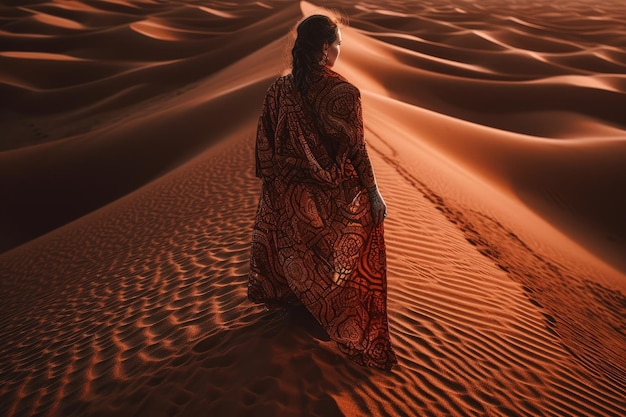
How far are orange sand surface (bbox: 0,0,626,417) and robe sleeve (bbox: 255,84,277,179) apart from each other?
269mm

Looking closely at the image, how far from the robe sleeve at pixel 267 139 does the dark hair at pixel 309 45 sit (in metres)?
0.26

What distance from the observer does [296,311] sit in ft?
10.8

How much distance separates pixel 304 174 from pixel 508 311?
2.79 metres

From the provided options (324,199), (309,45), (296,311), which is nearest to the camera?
(309,45)

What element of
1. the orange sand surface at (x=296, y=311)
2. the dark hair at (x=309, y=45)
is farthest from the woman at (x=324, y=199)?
the orange sand surface at (x=296, y=311)

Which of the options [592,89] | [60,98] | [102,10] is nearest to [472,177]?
[592,89]

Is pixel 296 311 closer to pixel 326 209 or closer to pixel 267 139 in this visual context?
pixel 326 209

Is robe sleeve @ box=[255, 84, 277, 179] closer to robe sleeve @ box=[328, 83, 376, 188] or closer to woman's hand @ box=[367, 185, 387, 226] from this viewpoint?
robe sleeve @ box=[328, 83, 376, 188]

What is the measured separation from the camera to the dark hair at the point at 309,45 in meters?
2.57

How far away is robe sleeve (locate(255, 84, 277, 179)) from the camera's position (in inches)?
113

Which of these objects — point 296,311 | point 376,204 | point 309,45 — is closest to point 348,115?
point 309,45

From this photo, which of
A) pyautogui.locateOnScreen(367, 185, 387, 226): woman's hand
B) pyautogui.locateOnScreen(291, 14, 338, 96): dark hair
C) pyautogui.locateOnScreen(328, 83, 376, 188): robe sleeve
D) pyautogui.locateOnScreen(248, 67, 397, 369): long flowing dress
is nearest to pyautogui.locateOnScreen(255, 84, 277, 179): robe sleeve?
pyautogui.locateOnScreen(248, 67, 397, 369): long flowing dress

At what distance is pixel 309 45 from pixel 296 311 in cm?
→ 169

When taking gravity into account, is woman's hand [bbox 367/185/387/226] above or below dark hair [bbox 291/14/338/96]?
below
